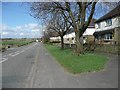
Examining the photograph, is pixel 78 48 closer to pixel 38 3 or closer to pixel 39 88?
pixel 38 3

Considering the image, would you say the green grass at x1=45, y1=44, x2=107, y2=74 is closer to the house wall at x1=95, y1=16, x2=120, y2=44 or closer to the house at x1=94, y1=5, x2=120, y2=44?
the house wall at x1=95, y1=16, x2=120, y2=44

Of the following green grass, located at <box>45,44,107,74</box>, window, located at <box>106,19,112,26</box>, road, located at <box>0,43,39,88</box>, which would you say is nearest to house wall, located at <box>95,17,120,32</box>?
window, located at <box>106,19,112,26</box>

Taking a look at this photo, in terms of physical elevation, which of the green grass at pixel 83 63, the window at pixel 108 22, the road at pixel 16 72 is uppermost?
the window at pixel 108 22

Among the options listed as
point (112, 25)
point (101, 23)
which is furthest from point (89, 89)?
point (101, 23)

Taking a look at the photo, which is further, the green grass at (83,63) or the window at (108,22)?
the window at (108,22)

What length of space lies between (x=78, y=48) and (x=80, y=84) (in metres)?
17.2

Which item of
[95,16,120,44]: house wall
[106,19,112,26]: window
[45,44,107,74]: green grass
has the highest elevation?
[106,19,112,26]: window

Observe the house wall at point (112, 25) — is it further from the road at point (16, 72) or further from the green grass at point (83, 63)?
the road at point (16, 72)

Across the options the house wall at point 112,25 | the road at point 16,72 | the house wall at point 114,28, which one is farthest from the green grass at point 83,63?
the house wall at point 112,25

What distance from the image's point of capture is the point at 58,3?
84.9ft

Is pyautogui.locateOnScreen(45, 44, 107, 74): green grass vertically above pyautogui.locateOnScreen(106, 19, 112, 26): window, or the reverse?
pyautogui.locateOnScreen(106, 19, 112, 26): window

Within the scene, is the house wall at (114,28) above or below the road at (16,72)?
above

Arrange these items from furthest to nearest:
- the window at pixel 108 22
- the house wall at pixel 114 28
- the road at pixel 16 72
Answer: the window at pixel 108 22, the house wall at pixel 114 28, the road at pixel 16 72

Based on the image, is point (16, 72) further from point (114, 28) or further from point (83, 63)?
point (114, 28)
